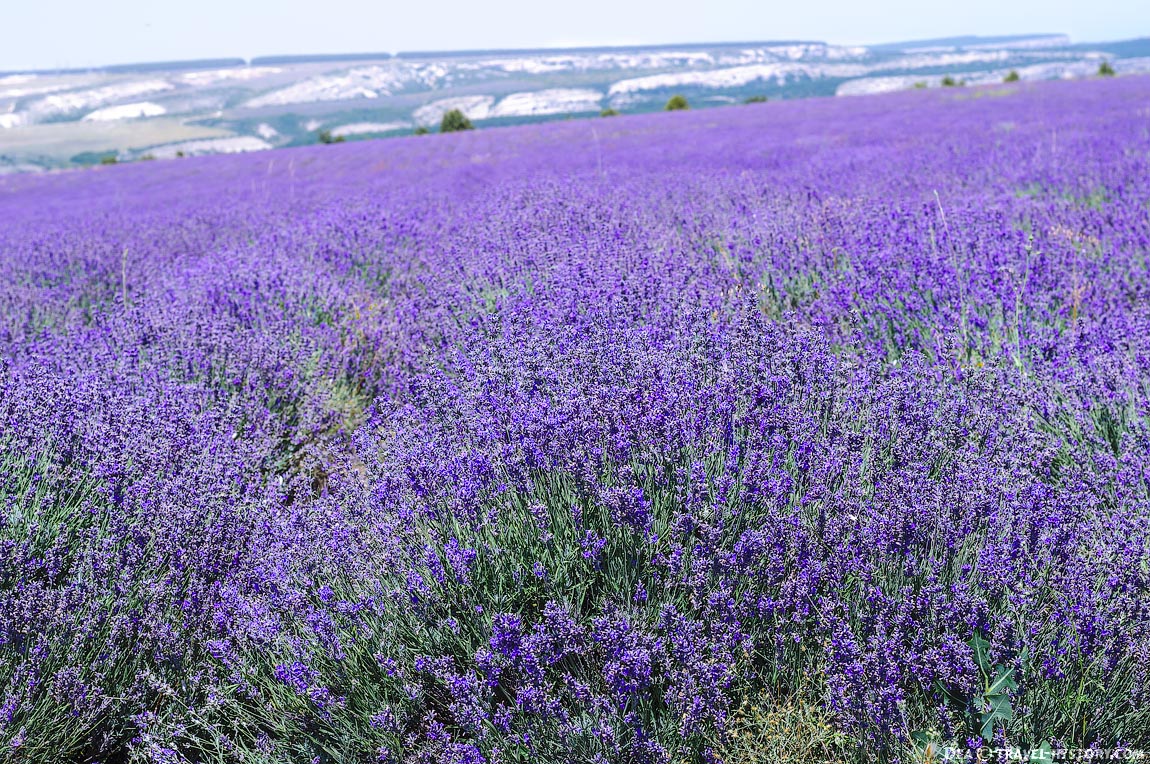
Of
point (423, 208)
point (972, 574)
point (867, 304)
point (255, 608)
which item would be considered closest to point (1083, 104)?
point (423, 208)

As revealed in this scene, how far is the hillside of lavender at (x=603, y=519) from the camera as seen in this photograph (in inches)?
56.2

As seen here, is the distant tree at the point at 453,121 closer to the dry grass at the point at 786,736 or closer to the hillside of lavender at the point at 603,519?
the hillside of lavender at the point at 603,519

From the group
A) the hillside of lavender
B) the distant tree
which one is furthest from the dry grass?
the distant tree

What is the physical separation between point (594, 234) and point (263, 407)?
2.33 metres

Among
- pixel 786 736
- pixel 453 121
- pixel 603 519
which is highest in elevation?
pixel 453 121

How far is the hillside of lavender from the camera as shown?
143cm

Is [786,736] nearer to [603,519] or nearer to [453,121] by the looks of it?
[603,519]

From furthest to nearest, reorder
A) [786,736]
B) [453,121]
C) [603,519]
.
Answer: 1. [453,121]
2. [603,519]
3. [786,736]

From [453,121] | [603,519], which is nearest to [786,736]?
[603,519]

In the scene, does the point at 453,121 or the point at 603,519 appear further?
the point at 453,121

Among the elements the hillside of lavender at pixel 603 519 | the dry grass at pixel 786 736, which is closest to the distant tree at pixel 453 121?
the hillside of lavender at pixel 603 519

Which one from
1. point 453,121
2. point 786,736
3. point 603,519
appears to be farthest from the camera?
point 453,121

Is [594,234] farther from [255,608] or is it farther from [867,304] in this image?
[255,608]

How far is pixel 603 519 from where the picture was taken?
1721 mm
